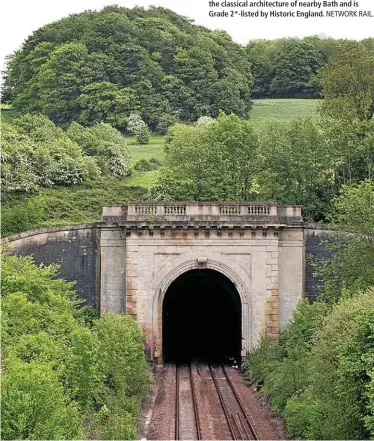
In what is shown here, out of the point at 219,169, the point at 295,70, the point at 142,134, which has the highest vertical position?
the point at 295,70

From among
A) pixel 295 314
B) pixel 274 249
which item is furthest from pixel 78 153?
pixel 295 314

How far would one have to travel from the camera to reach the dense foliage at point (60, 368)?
80.8 feet

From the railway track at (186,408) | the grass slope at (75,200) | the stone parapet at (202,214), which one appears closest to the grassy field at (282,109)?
the grass slope at (75,200)

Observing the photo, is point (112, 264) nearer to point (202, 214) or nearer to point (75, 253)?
point (75, 253)

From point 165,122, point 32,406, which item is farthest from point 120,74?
point 32,406

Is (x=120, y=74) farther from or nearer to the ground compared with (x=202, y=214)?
farther from the ground

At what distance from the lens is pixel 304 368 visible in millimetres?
35875

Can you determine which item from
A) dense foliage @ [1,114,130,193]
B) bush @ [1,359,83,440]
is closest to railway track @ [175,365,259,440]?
bush @ [1,359,83,440]

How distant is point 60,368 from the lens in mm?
28969

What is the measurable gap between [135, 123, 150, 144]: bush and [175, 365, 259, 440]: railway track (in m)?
41.9

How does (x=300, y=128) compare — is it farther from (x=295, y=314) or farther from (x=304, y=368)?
(x=304, y=368)

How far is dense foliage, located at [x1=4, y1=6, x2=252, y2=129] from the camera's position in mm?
90188

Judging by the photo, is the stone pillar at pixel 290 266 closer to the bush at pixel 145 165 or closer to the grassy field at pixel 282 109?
the bush at pixel 145 165

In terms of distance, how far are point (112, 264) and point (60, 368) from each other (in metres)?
18.0
